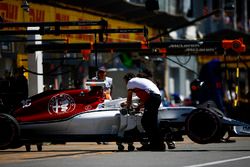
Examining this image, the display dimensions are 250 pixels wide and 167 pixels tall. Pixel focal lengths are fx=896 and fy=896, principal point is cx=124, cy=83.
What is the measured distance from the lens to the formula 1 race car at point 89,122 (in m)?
16.8

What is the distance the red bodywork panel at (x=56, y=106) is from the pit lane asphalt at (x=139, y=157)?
0.74m

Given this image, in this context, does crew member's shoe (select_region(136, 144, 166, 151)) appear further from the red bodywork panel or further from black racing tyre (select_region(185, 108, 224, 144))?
the red bodywork panel

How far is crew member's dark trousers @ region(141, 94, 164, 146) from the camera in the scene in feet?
54.4

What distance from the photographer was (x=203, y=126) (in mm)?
16828

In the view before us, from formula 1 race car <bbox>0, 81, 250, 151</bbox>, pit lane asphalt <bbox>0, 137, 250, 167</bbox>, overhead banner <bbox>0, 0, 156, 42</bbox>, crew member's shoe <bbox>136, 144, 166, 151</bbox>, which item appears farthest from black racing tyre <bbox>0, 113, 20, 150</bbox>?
overhead banner <bbox>0, 0, 156, 42</bbox>

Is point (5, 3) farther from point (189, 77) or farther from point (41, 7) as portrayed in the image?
point (189, 77)

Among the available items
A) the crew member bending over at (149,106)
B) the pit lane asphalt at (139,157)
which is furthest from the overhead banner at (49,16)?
the pit lane asphalt at (139,157)

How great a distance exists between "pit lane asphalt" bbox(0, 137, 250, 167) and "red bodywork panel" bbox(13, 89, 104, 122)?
0.74 m

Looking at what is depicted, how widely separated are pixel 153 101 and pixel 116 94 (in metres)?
8.22

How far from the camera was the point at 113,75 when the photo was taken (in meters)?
28.3

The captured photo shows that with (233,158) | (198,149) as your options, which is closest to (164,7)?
(198,149)

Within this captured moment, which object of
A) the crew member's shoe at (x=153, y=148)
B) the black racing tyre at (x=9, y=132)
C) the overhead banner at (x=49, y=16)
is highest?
the overhead banner at (x=49, y=16)

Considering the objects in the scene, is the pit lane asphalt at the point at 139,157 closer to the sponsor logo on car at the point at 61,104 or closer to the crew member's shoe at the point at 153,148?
the crew member's shoe at the point at 153,148

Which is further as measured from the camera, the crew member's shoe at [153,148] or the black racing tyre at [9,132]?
the black racing tyre at [9,132]
